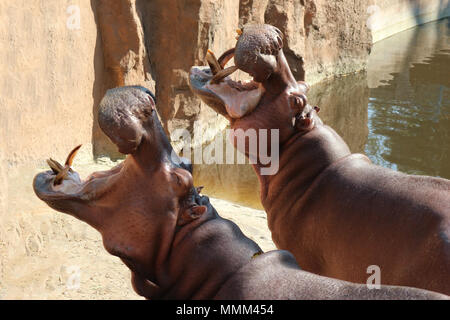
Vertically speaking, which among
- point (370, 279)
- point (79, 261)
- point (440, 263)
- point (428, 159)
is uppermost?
point (440, 263)

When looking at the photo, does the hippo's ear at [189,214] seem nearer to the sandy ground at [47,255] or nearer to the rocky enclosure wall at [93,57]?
the sandy ground at [47,255]

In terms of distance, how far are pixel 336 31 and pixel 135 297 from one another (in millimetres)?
9070

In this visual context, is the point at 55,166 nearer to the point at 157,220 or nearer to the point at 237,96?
the point at 157,220

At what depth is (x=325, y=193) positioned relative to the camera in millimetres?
2320

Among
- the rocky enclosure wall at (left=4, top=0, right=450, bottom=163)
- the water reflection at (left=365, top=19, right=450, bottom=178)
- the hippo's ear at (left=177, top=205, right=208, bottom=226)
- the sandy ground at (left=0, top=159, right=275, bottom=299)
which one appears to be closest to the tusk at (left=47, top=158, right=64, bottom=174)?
the hippo's ear at (left=177, top=205, right=208, bottom=226)

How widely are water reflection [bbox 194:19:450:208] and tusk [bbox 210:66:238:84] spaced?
3427 mm

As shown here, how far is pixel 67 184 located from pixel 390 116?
7349 mm

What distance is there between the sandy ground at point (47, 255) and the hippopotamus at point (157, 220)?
171 cm

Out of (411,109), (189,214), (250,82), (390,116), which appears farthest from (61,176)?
(411,109)

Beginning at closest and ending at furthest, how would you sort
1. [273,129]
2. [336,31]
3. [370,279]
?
1. [370,279]
2. [273,129]
3. [336,31]
